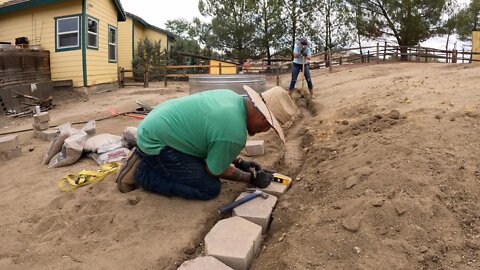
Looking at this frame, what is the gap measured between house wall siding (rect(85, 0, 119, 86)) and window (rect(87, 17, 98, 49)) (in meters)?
0.14

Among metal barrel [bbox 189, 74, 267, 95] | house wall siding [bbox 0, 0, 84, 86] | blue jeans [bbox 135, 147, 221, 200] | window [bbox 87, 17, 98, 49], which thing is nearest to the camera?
blue jeans [bbox 135, 147, 221, 200]

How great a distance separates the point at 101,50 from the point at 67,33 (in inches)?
54.2

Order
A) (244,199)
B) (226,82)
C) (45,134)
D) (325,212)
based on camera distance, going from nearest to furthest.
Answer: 1. (325,212)
2. (244,199)
3. (45,134)
4. (226,82)

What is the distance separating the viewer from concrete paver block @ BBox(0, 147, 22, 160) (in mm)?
5131

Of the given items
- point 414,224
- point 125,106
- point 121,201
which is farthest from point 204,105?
point 125,106

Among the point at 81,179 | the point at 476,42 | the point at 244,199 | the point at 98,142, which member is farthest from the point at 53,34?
the point at 476,42

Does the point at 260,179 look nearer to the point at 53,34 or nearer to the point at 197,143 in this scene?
the point at 197,143

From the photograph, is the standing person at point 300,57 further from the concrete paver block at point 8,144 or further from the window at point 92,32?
the window at point 92,32

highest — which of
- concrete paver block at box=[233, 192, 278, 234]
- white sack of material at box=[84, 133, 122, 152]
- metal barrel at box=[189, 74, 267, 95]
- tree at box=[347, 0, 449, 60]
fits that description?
tree at box=[347, 0, 449, 60]

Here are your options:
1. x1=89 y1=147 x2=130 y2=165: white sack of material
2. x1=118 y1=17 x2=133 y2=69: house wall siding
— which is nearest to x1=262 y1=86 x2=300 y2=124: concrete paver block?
x1=89 y1=147 x2=130 y2=165: white sack of material

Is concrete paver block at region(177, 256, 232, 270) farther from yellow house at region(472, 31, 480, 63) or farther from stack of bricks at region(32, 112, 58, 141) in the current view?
yellow house at region(472, 31, 480, 63)

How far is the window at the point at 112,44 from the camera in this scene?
13781 mm

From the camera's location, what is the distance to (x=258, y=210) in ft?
10.3

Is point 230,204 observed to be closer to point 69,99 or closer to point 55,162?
point 55,162
